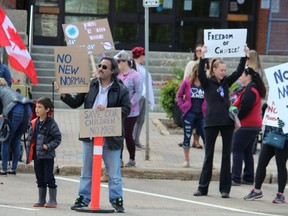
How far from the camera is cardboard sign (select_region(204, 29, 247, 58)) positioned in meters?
10.9

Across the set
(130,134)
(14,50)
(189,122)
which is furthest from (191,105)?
(14,50)

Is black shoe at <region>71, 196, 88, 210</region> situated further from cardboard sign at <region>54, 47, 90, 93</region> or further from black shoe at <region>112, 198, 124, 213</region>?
cardboard sign at <region>54, 47, 90, 93</region>

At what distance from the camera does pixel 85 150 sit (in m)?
9.56

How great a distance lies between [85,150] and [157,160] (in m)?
3.94

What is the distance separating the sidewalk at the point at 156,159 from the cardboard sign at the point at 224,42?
2.33 metres

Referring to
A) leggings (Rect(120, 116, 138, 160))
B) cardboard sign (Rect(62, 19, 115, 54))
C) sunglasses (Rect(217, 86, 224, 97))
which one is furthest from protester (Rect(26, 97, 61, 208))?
leggings (Rect(120, 116, 138, 160))

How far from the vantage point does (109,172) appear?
957 centimetres

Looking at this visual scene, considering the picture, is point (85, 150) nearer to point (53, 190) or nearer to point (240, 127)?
point (53, 190)

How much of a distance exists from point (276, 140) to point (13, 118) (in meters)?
3.88

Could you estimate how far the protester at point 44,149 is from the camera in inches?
384

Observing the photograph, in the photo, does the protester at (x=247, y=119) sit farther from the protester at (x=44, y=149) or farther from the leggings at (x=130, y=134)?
the protester at (x=44, y=149)

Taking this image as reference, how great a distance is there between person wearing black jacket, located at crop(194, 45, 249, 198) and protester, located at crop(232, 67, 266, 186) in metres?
0.56

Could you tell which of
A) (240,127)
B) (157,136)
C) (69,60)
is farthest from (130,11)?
(69,60)

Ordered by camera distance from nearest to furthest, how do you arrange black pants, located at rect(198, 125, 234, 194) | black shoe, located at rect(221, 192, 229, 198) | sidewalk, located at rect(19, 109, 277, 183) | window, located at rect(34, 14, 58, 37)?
black pants, located at rect(198, 125, 234, 194), black shoe, located at rect(221, 192, 229, 198), sidewalk, located at rect(19, 109, 277, 183), window, located at rect(34, 14, 58, 37)
